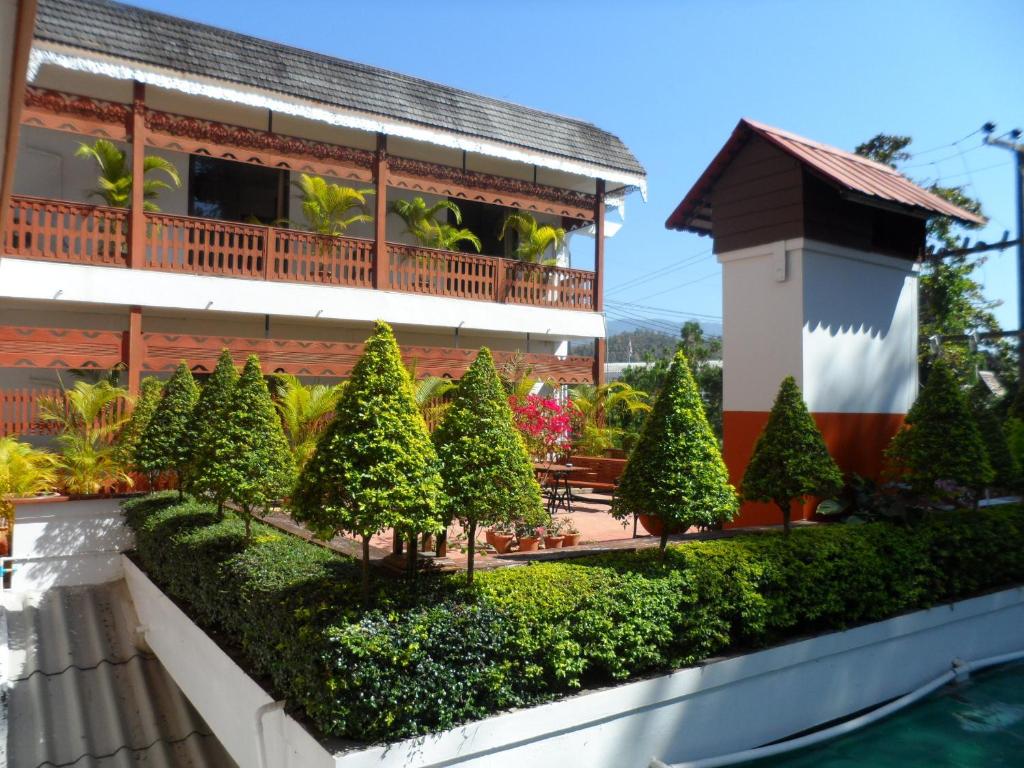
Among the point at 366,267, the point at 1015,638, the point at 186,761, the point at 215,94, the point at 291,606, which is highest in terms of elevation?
the point at 215,94

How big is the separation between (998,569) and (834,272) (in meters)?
3.35

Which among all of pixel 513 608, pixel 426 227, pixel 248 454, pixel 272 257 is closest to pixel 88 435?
pixel 272 257

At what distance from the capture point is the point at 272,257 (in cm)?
1207

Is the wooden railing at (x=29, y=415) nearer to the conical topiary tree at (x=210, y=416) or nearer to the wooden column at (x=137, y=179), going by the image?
the wooden column at (x=137, y=179)

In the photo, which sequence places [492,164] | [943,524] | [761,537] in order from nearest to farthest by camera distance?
[761,537] < [943,524] < [492,164]

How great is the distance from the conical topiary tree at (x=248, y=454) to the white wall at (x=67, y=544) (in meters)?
3.00

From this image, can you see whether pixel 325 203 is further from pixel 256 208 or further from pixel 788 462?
pixel 788 462

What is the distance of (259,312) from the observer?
11.9 metres

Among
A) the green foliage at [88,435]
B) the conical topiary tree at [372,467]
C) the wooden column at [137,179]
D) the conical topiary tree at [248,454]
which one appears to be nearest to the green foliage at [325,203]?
the wooden column at [137,179]

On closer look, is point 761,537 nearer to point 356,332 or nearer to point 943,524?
point 943,524

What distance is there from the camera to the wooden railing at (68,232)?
33.4 feet

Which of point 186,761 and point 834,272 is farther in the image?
point 834,272

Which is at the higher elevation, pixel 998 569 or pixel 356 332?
pixel 356 332

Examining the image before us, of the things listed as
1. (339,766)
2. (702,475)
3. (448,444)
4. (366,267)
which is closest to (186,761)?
(339,766)
